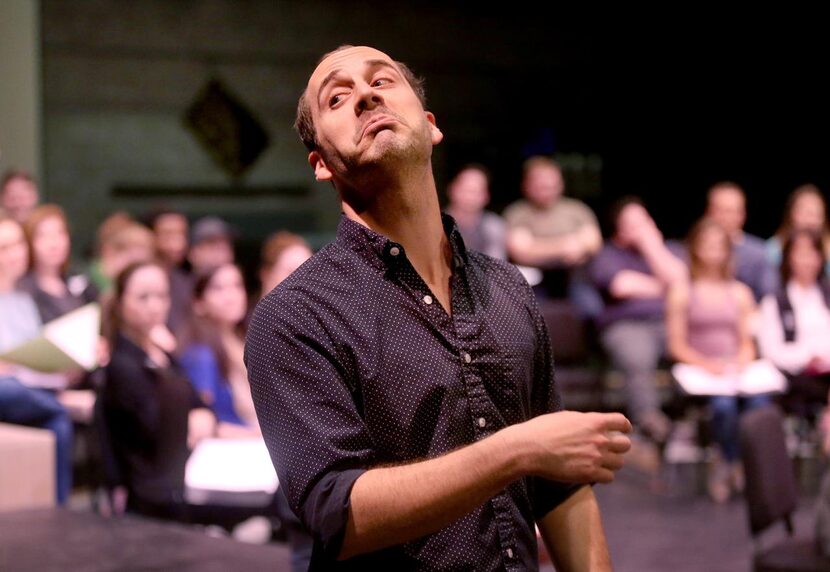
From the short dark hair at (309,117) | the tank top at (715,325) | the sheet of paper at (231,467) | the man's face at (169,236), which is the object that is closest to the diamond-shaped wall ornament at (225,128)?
the man's face at (169,236)

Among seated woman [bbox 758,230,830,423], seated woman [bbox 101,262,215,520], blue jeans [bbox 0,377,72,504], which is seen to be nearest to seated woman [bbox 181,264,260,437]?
seated woman [bbox 101,262,215,520]

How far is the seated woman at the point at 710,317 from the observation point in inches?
219

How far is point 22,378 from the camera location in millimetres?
4824

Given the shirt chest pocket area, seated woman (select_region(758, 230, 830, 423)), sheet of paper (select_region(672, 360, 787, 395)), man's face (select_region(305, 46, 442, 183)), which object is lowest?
sheet of paper (select_region(672, 360, 787, 395))

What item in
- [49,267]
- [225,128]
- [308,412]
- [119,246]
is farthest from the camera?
[225,128]

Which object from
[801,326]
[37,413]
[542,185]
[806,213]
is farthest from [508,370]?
[806,213]

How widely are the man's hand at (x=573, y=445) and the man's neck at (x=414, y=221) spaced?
0.30 meters

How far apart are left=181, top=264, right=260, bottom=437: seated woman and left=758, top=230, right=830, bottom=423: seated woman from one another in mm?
2631

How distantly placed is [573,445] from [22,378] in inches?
157

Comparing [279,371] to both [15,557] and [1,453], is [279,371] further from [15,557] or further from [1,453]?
[1,453]

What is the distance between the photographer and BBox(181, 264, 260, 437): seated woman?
4.47 metres

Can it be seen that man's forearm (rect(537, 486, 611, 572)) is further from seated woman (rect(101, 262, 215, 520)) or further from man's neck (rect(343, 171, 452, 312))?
seated woman (rect(101, 262, 215, 520))

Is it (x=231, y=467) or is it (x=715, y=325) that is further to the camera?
(x=715, y=325)

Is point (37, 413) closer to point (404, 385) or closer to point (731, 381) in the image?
point (731, 381)
